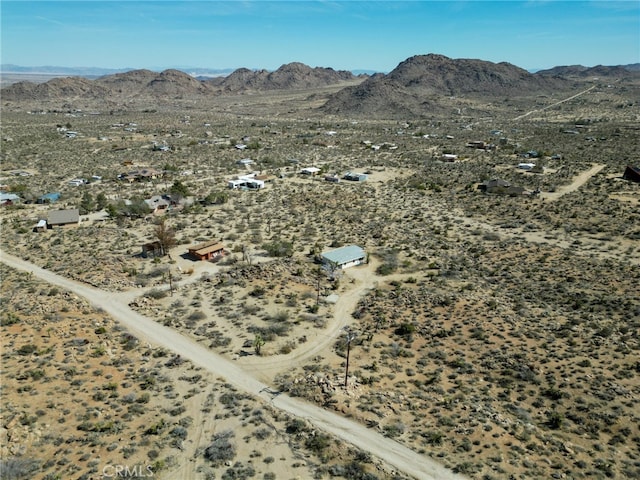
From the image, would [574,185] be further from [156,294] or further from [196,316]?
[156,294]

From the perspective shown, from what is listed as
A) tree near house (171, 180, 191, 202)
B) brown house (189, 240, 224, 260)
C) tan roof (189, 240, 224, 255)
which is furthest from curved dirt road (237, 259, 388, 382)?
tree near house (171, 180, 191, 202)

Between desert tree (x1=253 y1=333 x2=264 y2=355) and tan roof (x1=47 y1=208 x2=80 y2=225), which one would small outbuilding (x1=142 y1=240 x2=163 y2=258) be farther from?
desert tree (x1=253 y1=333 x2=264 y2=355)

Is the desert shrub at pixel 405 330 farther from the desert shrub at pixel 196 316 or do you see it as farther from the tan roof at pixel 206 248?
the tan roof at pixel 206 248

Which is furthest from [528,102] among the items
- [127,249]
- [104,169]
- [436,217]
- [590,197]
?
[127,249]

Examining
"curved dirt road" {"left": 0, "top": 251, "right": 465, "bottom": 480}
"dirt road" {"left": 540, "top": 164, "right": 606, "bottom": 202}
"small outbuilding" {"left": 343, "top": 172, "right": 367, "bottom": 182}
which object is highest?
"dirt road" {"left": 540, "top": 164, "right": 606, "bottom": 202}

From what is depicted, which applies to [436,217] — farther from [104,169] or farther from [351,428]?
[104,169]

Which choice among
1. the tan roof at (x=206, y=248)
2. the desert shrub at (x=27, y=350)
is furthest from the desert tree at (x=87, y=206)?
the desert shrub at (x=27, y=350)
